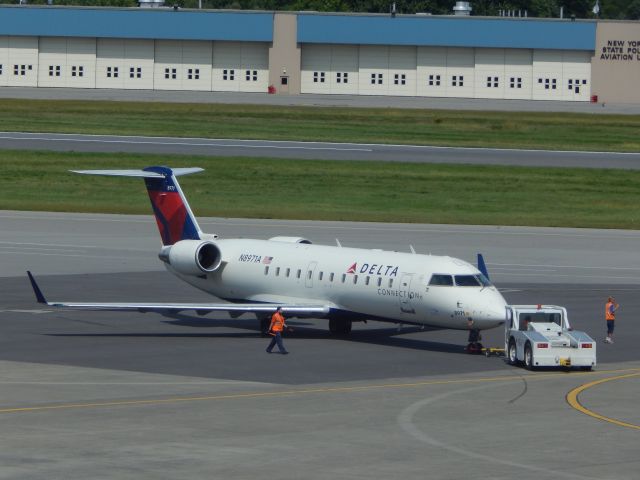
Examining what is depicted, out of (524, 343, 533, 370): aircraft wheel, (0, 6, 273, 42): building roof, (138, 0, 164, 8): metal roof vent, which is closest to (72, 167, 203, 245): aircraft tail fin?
(524, 343, 533, 370): aircraft wheel

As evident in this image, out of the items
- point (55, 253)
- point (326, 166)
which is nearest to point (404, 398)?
point (55, 253)

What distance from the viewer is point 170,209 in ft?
151

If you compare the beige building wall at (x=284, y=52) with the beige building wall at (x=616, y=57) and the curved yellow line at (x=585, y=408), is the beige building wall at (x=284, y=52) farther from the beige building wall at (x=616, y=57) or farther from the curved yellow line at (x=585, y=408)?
the curved yellow line at (x=585, y=408)

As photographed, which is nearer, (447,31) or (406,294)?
(406,294)

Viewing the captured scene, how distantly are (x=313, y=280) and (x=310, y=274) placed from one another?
0.28 metres

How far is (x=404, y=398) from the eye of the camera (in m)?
30.0

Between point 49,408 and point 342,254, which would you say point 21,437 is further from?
point 342,254

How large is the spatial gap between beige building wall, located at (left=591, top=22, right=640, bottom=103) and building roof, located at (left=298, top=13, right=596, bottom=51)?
132cm

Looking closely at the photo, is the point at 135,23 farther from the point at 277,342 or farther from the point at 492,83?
the point at 277,342

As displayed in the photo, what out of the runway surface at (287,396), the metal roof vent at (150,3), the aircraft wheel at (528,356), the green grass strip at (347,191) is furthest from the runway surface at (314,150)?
the aircraft wheel at (528,356)

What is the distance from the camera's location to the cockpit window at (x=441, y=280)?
37031mm

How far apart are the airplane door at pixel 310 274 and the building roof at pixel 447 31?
346 ft

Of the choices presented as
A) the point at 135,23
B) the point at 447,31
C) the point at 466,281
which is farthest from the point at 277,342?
the point at 135,23

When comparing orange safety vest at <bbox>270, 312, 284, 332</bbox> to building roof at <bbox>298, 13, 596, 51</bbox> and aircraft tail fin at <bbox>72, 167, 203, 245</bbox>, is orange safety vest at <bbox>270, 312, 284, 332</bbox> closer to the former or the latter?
aircraft tail fin at <bbox>72, 167, 203, 245</bbox>
